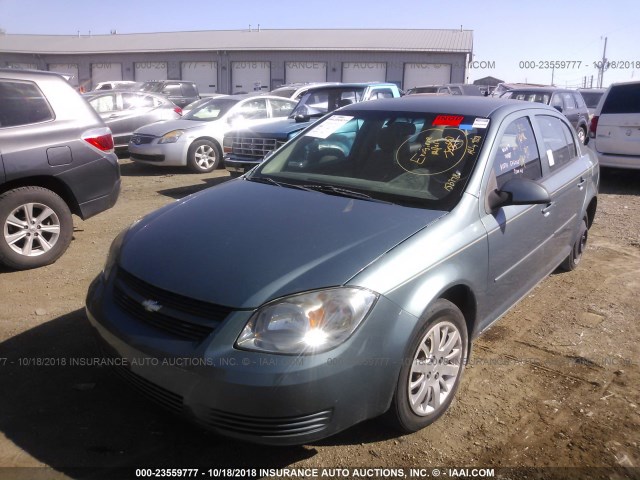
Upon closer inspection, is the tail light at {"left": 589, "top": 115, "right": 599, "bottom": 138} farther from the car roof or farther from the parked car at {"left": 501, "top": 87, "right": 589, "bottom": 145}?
the car roof

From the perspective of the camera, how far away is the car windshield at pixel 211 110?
36.4ft

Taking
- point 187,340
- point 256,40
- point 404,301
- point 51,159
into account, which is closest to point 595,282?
point 404,301

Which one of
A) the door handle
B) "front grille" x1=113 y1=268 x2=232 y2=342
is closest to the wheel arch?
"front grille" x1=113 y1=268 x2=232 y2=342

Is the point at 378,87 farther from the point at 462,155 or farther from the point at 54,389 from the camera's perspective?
the point at 54,389

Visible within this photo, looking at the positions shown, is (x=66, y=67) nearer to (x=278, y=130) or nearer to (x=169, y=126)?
(x=169, y=126)

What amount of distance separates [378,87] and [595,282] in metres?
6.76

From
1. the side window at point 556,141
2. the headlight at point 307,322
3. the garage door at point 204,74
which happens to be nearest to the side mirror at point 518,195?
the side window at point 556,141

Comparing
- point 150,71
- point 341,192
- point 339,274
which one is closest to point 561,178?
point 341,192

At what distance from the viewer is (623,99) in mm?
9539

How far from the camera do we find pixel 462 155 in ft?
11.5

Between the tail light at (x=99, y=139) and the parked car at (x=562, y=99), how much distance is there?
418 inches

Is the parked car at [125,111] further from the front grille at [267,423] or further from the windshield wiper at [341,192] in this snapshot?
the front grille at [267,423]

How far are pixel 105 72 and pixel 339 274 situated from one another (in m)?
42.2

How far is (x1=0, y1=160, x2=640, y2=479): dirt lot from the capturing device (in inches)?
107
